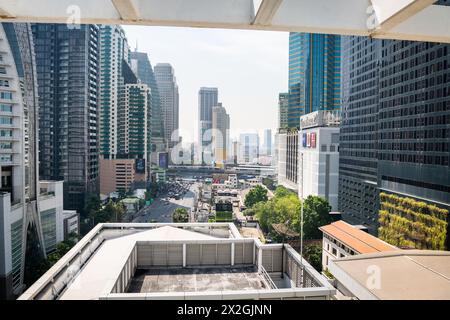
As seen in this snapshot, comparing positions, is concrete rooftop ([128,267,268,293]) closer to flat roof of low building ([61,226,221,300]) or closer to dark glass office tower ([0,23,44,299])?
flat roof of low building ([61,226,221,300])

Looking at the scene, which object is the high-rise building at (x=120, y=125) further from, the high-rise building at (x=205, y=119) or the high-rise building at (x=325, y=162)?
the high-rise building at (x=325, y=162)

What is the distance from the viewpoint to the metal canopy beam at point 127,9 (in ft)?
5.84

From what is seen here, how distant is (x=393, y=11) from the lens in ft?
6.15

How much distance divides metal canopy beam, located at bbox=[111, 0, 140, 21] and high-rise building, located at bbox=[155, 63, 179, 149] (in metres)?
65.4

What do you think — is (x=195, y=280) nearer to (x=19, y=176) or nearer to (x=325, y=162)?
(x=19, y=176)

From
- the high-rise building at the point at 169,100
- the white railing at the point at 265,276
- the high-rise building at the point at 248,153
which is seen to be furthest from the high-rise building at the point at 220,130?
the white railing at the point at 265,276

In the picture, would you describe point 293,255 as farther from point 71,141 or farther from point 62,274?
point 71,141

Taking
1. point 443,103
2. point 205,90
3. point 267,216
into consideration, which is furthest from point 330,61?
point 443,103

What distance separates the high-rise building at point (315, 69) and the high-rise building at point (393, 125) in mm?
22851

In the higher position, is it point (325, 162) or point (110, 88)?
point (110, 88)

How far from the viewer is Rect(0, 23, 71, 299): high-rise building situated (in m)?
18.5

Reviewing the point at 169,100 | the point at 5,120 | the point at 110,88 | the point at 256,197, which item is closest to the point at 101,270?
the point at 5,120

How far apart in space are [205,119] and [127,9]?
63.9 m

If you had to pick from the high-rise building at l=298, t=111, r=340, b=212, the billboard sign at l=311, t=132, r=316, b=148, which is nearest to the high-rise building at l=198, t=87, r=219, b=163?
the billboard sign at l=311, t=132, r=316, b=148
